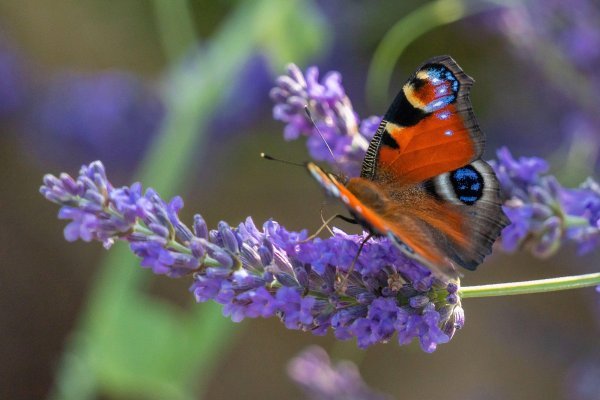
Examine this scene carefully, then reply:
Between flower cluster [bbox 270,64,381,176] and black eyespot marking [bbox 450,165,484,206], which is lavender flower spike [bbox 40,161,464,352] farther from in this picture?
flower cluster [bbox 270,64,381,176]

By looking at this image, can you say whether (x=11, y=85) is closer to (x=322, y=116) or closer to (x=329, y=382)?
(x=329, y=382)

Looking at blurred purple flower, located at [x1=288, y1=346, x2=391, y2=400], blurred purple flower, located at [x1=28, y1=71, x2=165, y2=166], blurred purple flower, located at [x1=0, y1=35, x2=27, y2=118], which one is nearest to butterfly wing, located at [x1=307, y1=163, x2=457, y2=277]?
blurred purple flower, located at [x1=288, y1=346, x2=391, y2=400]

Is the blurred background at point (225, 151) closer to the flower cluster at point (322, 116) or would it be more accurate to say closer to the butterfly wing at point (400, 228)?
the flower cluster at point (322, 116)

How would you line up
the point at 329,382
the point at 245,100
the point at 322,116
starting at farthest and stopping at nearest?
the point at 245,100
the point at 329,382
the point at 322,116

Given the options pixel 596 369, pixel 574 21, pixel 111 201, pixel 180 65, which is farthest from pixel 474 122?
pixel 180 65

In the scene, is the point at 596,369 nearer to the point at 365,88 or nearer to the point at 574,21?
the point at 574,21

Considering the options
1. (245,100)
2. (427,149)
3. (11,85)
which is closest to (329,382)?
(427,149)
